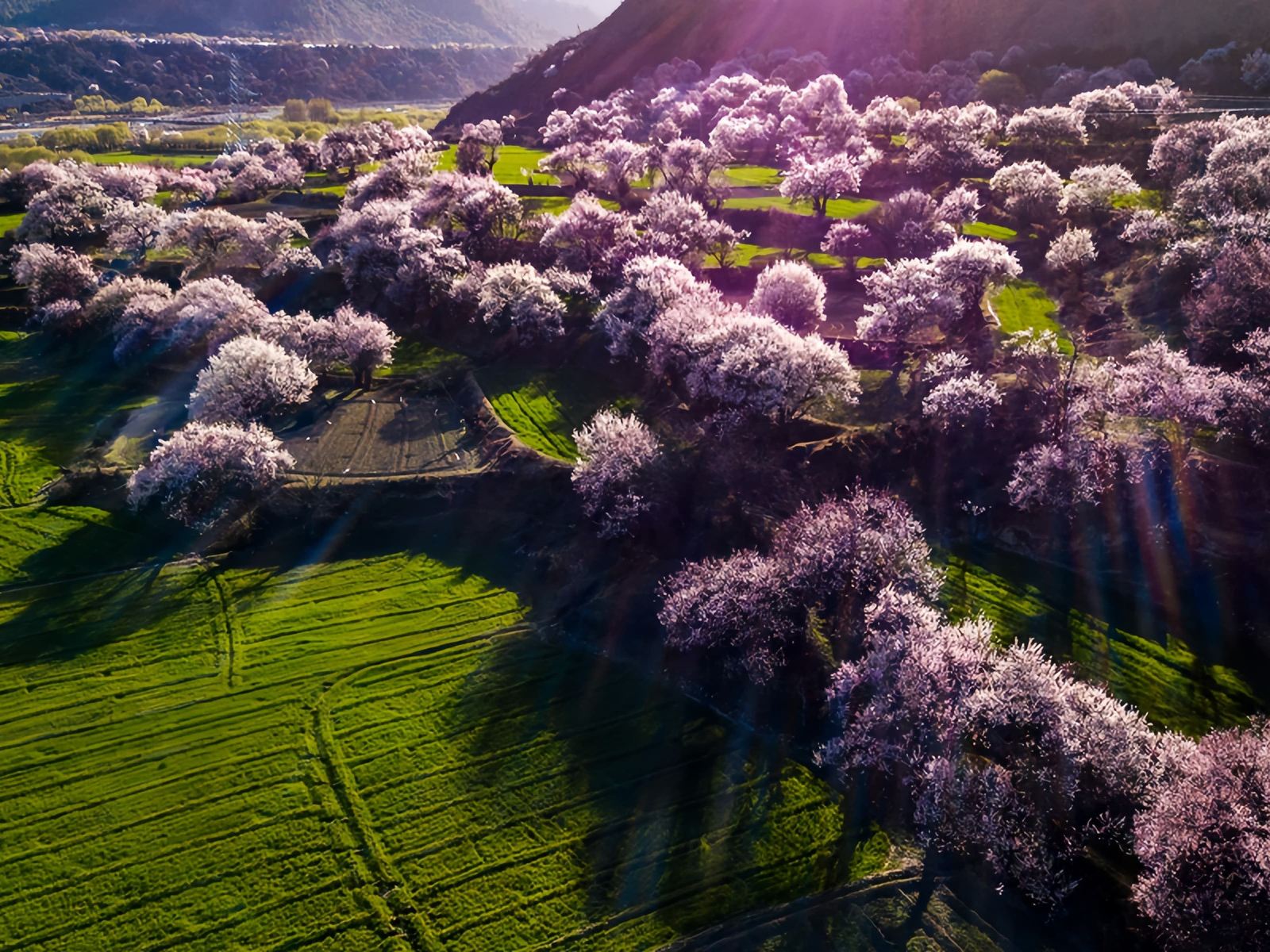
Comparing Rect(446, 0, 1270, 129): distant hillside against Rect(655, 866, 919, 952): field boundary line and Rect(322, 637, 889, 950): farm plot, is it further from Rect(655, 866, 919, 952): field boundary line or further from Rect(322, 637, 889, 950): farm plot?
Rect(655, 866, 919, 952): field boundary line

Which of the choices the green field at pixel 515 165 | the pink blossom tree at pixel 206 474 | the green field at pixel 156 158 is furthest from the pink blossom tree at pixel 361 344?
the green field at pixel 156 158

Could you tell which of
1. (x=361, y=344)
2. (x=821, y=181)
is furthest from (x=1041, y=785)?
(x=821, y=181)

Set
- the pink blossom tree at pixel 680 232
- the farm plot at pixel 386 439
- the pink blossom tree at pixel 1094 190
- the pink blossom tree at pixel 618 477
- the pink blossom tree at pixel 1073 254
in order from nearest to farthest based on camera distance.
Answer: the pink blossom tree at pixel 618 477 < the farm plot at pixel 386 439 < the pink blossom tree at pixel 1073 254 < the pink blossom tree at pixel 680 232 < the pink blossom tree at pixel 1094 190

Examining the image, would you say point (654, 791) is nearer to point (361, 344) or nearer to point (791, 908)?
point (791, 908)

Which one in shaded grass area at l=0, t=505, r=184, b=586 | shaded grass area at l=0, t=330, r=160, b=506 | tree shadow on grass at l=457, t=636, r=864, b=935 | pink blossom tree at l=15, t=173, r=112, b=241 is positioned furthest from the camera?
pink blossom tree at l=15, t=173, r=112, b=241

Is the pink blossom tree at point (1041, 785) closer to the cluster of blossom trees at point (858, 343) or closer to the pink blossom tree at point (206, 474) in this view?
the cluster of blossom trees at point (858, 343)

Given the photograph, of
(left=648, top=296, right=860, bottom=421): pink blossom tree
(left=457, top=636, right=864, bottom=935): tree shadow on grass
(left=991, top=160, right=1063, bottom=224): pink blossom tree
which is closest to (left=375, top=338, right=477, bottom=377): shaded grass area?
(left=648, top=296, right=860, bottom=421): pink blossom tree

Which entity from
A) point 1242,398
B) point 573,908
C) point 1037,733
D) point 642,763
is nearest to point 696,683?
point 642,763
